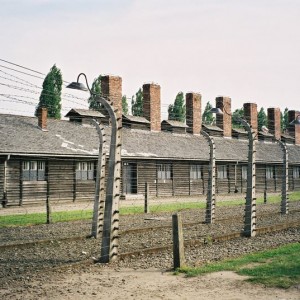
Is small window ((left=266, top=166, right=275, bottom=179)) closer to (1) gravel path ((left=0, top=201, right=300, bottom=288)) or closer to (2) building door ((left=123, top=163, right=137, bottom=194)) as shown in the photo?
(2) building door ((left=123, top=163, right=137, bottom=194))

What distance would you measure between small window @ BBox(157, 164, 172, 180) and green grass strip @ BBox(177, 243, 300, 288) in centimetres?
2169

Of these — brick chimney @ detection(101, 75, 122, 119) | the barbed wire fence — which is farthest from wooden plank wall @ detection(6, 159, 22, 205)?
brick chimney @ detection(101, 75, 122, 119)

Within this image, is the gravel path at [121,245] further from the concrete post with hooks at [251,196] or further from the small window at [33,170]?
the small window at [33,170]

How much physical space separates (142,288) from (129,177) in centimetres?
2235

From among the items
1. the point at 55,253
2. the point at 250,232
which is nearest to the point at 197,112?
the point at 250,232

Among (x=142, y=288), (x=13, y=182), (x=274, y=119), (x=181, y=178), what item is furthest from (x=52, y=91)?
(x=142, y=288)

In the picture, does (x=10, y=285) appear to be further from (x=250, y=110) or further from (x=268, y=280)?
(x=250, y=110)

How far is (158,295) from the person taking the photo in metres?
6.71

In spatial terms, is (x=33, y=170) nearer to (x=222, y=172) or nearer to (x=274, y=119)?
(x=222, y=172)

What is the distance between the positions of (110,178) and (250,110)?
39.5 meters

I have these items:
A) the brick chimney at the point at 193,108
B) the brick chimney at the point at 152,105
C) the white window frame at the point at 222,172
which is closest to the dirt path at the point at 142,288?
the brick chimney at the point at 152,105

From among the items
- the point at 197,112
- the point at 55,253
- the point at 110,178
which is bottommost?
the point at 55,253

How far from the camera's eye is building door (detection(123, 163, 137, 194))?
1164 inches

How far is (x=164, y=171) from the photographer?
31906 millimetres
